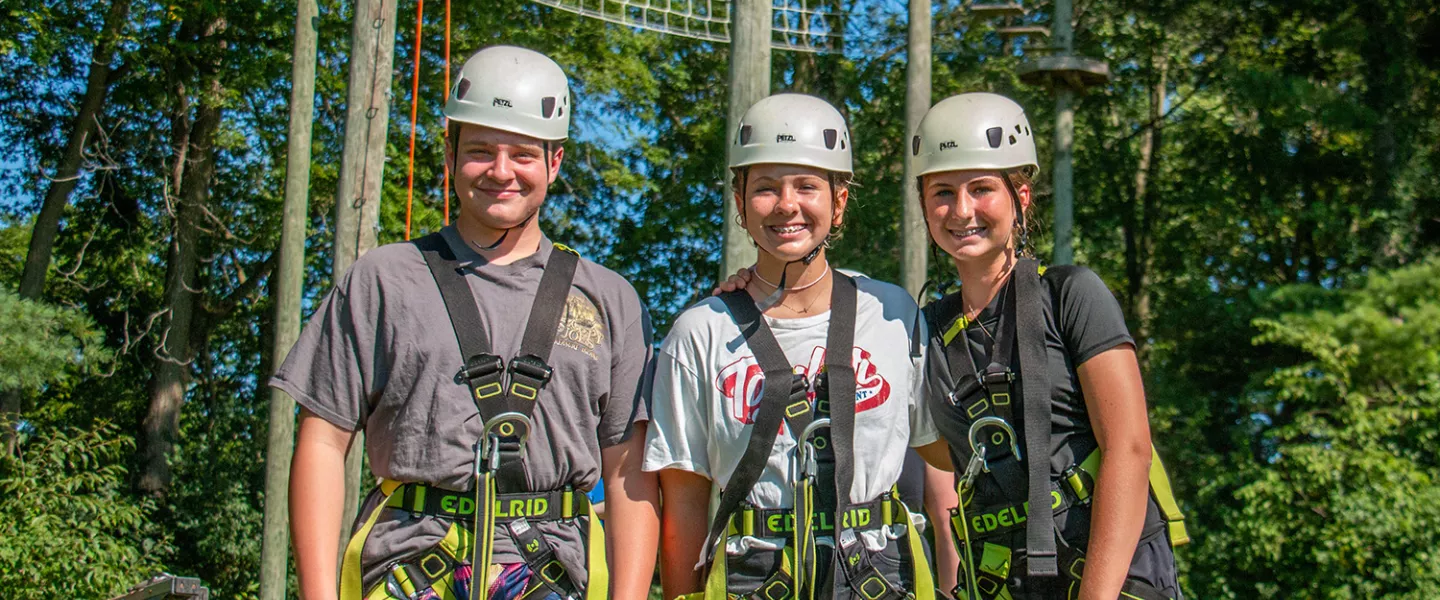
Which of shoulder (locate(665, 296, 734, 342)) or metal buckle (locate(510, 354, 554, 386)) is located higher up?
shoulder (locate(665, 296, 734, 342))

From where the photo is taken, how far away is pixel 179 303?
63.3 feet

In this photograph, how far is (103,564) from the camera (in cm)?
1478

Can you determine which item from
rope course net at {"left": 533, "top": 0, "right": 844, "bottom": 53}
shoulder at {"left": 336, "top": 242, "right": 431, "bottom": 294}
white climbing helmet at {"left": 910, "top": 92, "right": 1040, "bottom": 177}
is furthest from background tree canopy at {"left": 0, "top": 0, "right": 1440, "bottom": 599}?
white climbing helmet at {"left": 910, "top": 92, "right": 1040, "bottom": 177}

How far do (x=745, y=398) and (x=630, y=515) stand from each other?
0.39 metres

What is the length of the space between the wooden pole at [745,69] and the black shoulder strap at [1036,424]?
3.58 metres

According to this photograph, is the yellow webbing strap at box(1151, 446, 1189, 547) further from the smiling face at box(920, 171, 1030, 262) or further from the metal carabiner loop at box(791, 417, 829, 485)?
the metal carabiner loop at box(791, 417, 829, 485)

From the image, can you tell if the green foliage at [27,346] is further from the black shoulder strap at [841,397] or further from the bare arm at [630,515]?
the black shoulder strap at [841,397]

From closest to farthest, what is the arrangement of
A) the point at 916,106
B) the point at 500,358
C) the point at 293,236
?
1. the point at 500,358
2. the point at 916,106
3. the point at 293,236

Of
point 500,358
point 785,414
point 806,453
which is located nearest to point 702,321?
point 785,414

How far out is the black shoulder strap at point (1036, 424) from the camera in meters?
3.31

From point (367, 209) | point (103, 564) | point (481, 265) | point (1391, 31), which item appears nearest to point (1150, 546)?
point (481, 265)

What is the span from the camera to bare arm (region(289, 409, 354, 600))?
10.3ft

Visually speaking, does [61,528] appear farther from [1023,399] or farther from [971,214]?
[1023,399]

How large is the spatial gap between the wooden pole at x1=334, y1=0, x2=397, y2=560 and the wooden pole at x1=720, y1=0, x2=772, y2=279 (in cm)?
282
